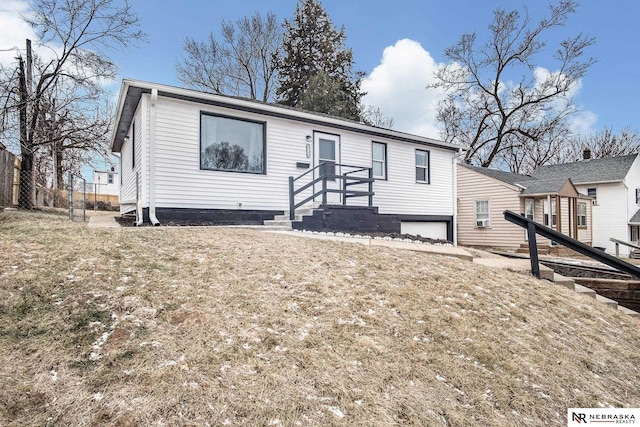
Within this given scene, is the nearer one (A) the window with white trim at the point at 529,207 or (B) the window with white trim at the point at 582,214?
(A) the window with white trim at the point at 529,207

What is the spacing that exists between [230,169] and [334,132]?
3.43 m

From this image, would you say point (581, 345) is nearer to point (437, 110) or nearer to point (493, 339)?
point (493, 339)

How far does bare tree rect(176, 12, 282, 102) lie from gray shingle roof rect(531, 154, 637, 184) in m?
19.7

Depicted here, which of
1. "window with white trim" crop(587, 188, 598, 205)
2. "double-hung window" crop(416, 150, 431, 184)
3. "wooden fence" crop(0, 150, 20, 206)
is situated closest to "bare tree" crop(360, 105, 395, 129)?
"window with white trim" crop(587, 188, 598, 205)

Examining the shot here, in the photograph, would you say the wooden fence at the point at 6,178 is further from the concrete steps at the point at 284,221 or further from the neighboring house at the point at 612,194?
the neighboring house at the point at 612,194

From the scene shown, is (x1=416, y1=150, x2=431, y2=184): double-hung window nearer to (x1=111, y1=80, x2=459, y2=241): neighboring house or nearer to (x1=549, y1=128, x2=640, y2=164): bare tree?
(x1=111, y1=80, x2=459, y2=241): neighboring house

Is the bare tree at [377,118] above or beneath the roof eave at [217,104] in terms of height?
above

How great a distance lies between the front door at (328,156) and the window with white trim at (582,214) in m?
15.9

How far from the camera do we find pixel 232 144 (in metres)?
9.09

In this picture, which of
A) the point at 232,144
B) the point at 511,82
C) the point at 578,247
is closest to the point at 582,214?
the point at 511,82

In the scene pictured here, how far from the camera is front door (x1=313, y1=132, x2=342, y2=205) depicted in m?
10.4

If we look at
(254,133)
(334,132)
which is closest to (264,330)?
(254,133)

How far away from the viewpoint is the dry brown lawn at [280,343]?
2.08 metres

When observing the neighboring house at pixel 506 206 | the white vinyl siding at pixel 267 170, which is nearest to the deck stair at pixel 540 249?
the neighboring house at pixel 506 206
